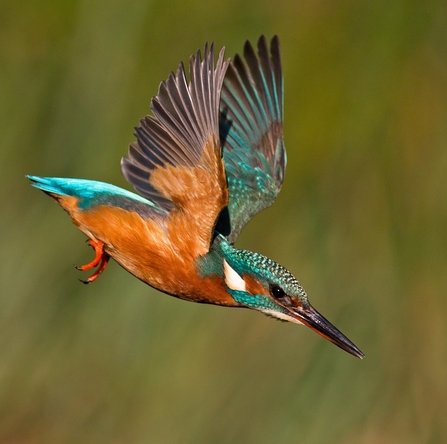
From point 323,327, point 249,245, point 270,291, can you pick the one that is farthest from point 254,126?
point 323,327

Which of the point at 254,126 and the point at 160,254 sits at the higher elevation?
the point at 254,126

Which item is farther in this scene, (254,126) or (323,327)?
(254,126)

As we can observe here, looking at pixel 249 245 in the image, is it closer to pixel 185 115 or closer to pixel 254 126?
pixel 254 126

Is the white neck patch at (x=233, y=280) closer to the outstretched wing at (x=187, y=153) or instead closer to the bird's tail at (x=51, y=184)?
the outstretched wing at (x=187, y=153)

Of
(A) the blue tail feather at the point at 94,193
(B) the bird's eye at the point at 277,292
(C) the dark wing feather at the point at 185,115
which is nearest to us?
(C) the dark wing feather at the point at 185,115

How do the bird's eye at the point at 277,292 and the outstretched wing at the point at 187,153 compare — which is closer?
the outstretched wing at the point at 187,153

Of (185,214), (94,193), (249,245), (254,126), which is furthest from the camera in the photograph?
A: (249,245)

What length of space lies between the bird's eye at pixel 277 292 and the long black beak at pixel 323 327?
0.26 feet

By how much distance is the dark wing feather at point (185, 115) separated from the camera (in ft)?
9.09


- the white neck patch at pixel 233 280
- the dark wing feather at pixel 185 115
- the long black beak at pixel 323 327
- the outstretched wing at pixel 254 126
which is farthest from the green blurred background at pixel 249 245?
the dark wing feather at pixel 185 115

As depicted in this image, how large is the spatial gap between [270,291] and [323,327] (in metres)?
0.24

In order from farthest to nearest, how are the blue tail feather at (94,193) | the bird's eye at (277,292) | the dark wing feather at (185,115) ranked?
the blue tail feather at (94,193) → the bird's eye at (277,292) → the dark wing feather at (185,115)

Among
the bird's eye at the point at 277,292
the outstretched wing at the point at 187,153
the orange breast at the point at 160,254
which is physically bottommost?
the orange breast at the point at 160,254

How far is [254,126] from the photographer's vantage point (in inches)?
145
